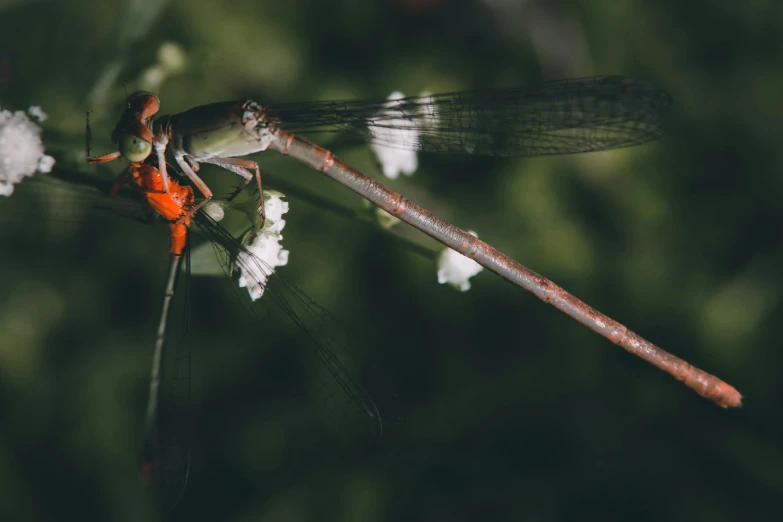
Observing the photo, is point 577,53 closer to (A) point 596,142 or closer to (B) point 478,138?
(A) point 596,142

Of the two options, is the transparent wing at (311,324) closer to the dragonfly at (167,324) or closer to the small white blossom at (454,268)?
the dragonfly at (167,324)

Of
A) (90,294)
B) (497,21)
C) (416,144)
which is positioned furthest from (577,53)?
(90,294)

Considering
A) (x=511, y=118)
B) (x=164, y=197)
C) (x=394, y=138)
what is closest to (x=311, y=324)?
(x=164, y=197)

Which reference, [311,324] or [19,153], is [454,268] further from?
[19,153]

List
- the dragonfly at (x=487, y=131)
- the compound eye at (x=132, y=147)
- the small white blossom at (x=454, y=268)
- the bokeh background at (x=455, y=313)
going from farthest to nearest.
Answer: the bokeh background at (x=455, y=313), the small white blossom at (x=454, y=268), the dragonfly at (x=487, y=131), the compound eye at (x=132, y=147)

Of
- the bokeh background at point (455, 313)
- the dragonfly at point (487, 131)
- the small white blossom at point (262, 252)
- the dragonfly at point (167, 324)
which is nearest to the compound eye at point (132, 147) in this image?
the dragonfly at point (167, 324)

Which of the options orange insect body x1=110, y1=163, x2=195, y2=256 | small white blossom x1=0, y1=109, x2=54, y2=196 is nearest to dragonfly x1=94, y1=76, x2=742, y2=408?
orange insect body x1=110, y1=163, x2=195, y2=256

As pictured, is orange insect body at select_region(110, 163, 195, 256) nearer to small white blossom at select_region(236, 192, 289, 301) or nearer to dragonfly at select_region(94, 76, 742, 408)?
dragonfly at select_region(94, 76, 742, 408)
